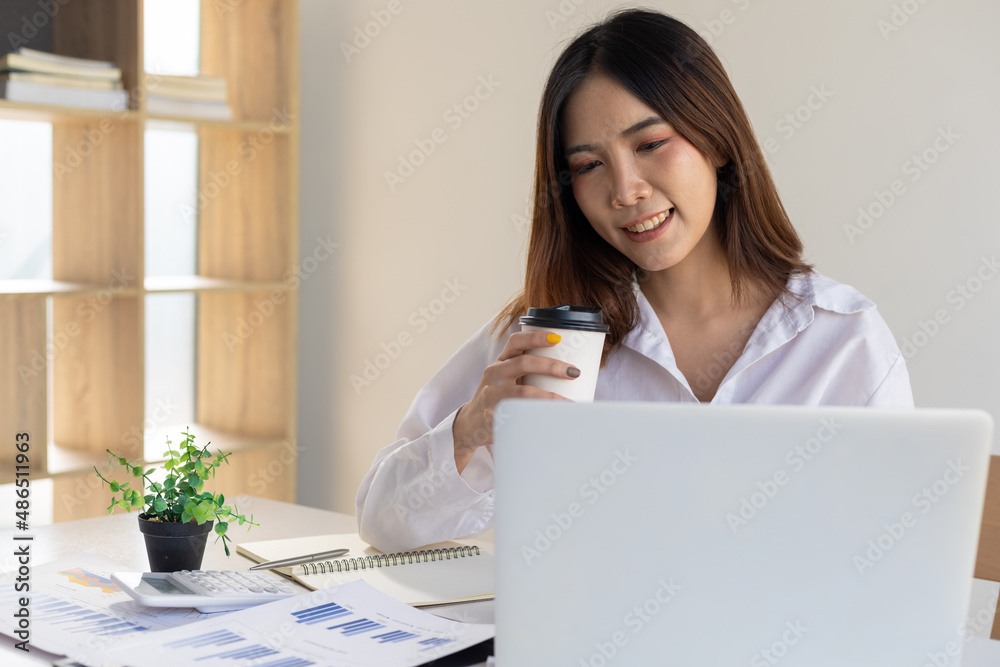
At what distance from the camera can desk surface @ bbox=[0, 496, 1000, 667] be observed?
1.02 m

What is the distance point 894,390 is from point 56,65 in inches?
88.3

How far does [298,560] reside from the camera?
1194 mm

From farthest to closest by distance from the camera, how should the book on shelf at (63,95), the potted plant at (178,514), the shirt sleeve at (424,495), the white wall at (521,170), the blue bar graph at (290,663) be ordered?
the book on shelf at (63,95), the white wall at (521,170), the shirt sleeve at (424,495), the potted plant at (178,514), the blue bar graph at (290,663)

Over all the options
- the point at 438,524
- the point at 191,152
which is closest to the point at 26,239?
the point at 191,152

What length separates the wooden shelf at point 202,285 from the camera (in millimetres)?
2657

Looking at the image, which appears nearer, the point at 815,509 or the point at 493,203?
the point at 815,509

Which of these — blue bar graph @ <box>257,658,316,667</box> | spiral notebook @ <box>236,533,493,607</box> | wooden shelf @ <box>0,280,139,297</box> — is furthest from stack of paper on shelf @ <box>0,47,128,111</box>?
blue bar graph @ <box>257,658,316,667</box>

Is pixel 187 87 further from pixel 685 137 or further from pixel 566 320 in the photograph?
pixel 566 320

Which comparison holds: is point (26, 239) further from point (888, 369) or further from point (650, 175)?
point (888, 369)

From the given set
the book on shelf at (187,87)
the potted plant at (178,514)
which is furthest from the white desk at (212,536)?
the book on shelf at (187,87)

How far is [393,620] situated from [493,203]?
1.97m

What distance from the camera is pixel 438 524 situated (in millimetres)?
1328

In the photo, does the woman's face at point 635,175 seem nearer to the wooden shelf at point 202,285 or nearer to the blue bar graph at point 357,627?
the blue bar graph at point 357,627

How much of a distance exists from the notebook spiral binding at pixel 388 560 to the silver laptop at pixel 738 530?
56cm
